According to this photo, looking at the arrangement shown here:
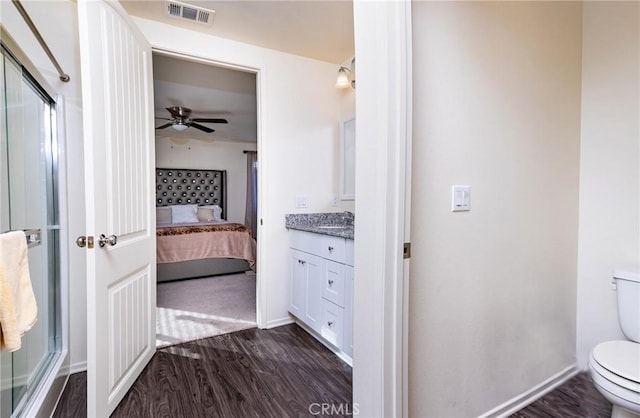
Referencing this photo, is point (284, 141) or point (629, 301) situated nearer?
point (629, 301)

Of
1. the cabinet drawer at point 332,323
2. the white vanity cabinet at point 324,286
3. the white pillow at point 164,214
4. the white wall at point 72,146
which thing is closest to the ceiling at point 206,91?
the white wall at point 72,146

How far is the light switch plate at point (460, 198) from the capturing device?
1217mm

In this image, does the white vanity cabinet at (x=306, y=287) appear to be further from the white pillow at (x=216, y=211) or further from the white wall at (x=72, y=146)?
the white pillow at (x=216, y=211)

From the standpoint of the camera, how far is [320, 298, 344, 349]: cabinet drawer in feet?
6.18

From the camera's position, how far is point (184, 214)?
5352 millimetres

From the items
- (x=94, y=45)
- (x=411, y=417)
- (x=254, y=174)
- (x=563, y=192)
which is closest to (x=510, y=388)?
(x=411, y=417)

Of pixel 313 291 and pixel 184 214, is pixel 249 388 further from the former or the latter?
pixel 184 214

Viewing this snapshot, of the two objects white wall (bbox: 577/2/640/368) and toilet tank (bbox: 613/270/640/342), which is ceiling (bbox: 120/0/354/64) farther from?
toilet tank (bbox: 613/270/640/342)

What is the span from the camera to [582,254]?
1.72 metres

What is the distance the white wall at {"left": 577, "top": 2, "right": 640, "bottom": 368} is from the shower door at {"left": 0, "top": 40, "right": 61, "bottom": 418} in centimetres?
292

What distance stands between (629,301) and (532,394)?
657 mm

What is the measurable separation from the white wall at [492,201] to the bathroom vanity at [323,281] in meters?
0.64

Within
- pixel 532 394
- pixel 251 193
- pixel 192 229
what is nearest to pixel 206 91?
pixel 192 229

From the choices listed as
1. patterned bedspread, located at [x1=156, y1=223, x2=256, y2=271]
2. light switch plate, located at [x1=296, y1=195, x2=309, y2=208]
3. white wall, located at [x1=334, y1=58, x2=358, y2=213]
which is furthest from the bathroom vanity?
patterned bedspread, located at [x1=156, y1=223, x2=256, y2=271]
